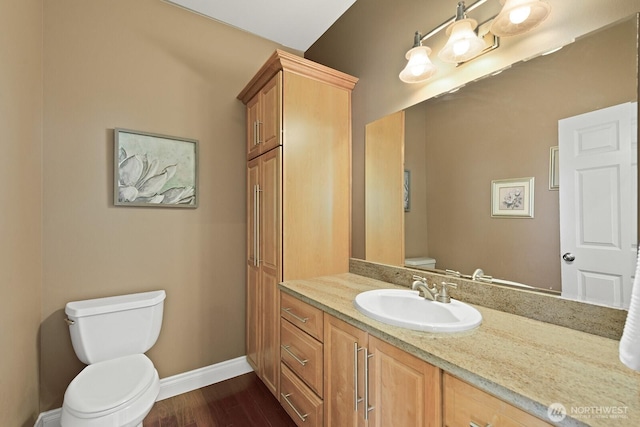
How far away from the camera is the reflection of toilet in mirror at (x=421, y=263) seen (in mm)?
1515

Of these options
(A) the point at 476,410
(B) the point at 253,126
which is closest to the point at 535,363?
(A) the point at 476,410

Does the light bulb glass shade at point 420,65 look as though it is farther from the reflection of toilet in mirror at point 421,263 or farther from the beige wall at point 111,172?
the beige wall at point 111,172

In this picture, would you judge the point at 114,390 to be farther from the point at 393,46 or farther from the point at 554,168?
the point at 393,46

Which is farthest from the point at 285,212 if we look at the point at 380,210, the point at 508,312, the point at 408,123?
the point at 508,312

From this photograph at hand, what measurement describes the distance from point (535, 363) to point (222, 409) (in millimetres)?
1869

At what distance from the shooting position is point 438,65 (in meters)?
1.49

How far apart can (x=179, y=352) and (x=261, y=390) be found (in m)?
0.67

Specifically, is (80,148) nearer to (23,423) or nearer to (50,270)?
(50,270)

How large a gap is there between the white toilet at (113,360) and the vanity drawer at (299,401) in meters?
0.69

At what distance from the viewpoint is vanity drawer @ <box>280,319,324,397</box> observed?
53.2 inches

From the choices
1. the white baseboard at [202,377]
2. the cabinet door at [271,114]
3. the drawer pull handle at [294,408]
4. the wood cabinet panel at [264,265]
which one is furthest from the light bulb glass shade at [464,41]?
the white baseboard at [202,377]

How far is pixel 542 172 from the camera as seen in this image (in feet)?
3.63

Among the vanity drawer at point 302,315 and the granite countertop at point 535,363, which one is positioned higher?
the granite countertop at point 535,363

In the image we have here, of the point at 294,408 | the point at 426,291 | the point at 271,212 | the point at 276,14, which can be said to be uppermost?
the point at 276,14
